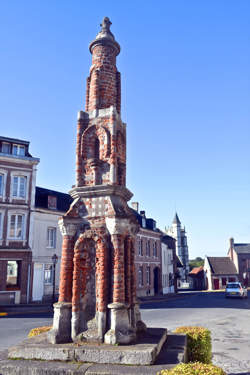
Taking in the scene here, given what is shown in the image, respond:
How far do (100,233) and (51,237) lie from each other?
20430 millimetres

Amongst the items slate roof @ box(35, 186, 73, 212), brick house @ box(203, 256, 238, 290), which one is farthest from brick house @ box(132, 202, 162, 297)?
brick house @ box(203, 256, 238, 290)

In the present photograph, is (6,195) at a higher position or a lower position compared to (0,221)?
higher

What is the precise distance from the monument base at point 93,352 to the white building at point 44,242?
18.9m

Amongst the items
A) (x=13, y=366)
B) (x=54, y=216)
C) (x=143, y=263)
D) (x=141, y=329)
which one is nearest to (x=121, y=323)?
(x=141, y=329)

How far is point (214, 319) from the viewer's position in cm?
1692

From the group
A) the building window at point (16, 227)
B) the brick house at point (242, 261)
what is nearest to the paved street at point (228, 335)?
the building window at point (16, 227)

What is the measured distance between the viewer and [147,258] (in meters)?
36.4

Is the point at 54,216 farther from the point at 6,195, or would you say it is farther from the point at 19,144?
the point at 19,144

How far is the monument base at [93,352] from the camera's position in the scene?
5570 millimetres

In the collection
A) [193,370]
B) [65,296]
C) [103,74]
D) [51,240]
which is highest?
[103,74]

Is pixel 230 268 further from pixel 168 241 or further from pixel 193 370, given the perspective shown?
pixel 193 370

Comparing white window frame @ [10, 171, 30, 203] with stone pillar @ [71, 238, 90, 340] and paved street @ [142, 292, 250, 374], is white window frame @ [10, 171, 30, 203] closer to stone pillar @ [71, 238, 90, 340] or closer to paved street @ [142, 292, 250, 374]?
paved street @ [142, 292, 250, 374]

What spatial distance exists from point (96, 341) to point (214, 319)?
1266 centimetres

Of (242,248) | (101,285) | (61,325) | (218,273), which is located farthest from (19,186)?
(242,248)
